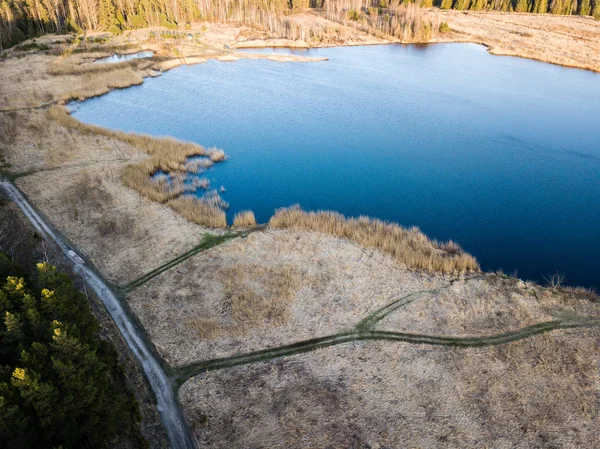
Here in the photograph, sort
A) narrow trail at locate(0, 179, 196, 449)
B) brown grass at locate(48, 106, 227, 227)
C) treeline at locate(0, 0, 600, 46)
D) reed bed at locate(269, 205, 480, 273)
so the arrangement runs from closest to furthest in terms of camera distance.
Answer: narrow trail at locate(0, 179, 196, 449) < reed bed at locate(269, 205, 480, 273) < brown grass at locate(48, 106, 227, 227) < treeline at locate(0, 0, 600, 46)

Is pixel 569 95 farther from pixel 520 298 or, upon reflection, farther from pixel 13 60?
pixel 13 60

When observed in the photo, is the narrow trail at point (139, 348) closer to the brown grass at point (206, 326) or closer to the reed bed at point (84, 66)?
the brown grass at point (206, 326)

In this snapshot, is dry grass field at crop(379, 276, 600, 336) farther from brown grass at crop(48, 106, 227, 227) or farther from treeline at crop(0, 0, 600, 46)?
treeline at crop(0, 0, 600, 46)

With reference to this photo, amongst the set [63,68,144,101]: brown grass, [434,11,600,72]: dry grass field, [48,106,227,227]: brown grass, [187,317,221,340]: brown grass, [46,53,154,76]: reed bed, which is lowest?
[187,317,221,340]: brown grass

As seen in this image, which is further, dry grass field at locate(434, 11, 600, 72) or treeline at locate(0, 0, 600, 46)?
treeline at locate(0, 0, 600, 46)

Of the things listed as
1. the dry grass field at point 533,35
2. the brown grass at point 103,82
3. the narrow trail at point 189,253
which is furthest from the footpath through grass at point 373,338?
the dry grass field at point 533,35

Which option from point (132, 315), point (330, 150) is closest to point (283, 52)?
point (330, 150)

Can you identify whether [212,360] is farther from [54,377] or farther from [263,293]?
[54,377]

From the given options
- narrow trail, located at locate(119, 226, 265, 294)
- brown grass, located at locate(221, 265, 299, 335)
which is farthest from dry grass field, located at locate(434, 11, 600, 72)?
brown grass, located at locate(221, 265, 299, 335)

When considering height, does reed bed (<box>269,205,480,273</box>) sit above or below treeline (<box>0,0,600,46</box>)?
below
